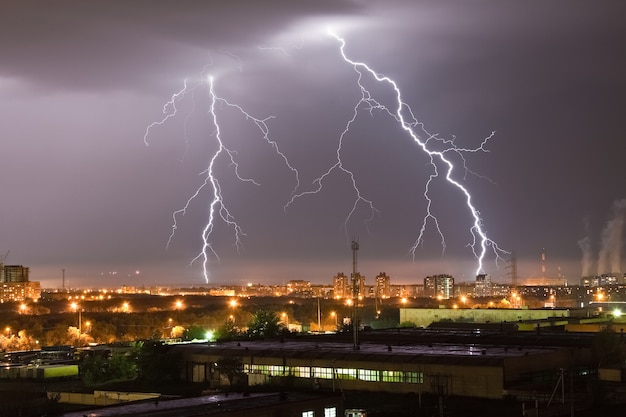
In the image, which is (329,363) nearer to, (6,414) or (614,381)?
(614,381)

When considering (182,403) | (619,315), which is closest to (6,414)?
(182,403)

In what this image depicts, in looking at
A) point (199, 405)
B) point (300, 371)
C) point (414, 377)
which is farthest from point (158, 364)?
point (199, 405)

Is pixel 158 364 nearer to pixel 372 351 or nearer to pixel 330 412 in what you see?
pixel 372 351

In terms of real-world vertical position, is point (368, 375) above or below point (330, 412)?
above

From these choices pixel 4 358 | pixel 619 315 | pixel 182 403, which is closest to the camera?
pixel 182 403

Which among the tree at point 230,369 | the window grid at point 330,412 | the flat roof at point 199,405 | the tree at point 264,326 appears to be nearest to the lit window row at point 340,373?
the tree at point 230,369

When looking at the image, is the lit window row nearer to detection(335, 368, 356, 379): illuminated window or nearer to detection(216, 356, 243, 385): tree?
detection(335, 368, 356, 379): illuminated window

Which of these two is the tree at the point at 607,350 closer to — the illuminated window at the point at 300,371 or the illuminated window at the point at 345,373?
the illuminated window at the point at 345,373

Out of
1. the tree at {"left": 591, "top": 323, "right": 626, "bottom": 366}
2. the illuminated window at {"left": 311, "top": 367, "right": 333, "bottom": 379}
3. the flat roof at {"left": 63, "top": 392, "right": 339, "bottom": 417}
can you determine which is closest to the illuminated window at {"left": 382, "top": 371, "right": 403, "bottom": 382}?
the illuminated window at {"left": 311, "top": 367, "right": 333, "bottom": 379}

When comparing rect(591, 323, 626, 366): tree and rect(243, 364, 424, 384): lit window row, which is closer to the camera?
rect(243, 364, 424, 384): lit window row
